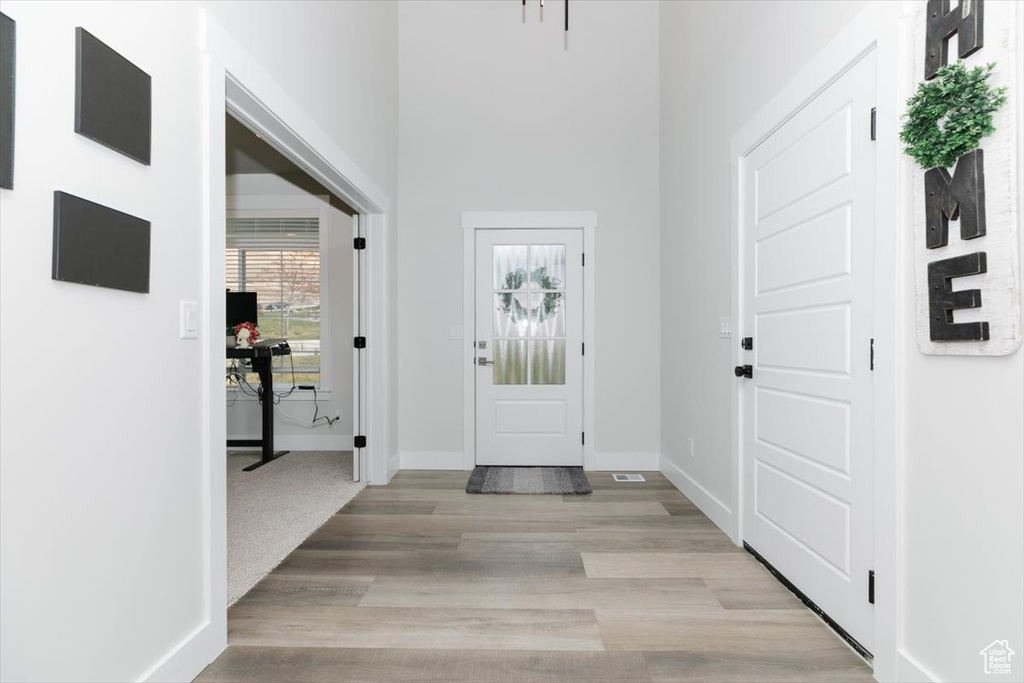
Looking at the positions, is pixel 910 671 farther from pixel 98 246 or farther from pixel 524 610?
pixel 98 246

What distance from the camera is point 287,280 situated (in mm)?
5531

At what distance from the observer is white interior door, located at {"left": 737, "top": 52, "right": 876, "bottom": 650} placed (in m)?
1.92

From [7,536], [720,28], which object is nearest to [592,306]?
[720,28]

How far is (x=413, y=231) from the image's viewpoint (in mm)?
4633

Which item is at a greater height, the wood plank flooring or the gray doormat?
the gray doormat

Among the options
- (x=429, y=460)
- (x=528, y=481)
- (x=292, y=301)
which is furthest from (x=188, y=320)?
(x=292, y=301)

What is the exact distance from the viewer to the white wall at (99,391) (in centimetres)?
118

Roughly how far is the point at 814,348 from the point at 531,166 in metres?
3.00

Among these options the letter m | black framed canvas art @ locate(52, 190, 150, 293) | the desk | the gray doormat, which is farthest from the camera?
the desk

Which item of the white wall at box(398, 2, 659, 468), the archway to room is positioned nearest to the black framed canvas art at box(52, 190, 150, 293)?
the archway to room

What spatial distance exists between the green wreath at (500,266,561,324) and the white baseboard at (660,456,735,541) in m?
1.60

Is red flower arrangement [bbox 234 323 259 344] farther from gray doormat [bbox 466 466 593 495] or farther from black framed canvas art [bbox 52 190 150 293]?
black framed canvas art [bbox 52 190 150 293]

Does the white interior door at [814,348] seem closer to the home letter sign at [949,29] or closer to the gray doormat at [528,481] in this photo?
the home letter sign at [949,29]

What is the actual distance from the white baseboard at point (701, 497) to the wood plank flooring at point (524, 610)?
3.1 inches
